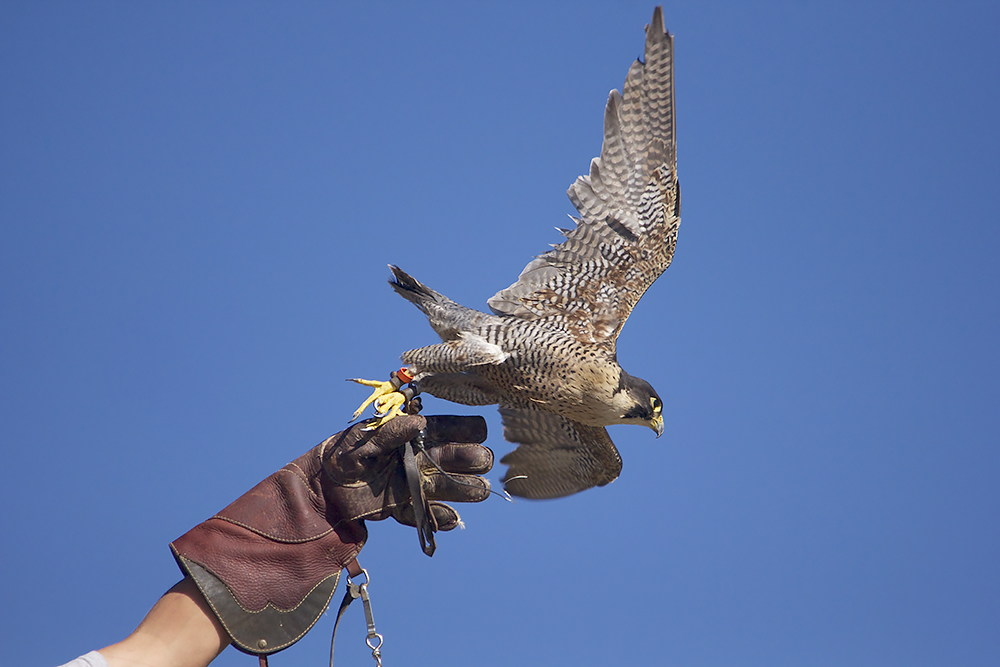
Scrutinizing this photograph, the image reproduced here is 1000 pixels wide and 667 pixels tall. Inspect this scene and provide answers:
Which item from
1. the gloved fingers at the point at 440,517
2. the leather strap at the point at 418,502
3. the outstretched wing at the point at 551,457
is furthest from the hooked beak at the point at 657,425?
the leather strap at the point at 418,502

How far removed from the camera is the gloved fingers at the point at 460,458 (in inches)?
88.5

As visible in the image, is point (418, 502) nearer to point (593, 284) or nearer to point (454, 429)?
point (454, 429)

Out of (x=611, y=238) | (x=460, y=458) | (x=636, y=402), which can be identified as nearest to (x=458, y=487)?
(x=460, y=458)

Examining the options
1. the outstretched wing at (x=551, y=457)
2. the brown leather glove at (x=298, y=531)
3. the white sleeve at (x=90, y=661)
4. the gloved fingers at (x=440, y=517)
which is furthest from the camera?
the outstretched wing at (x=551, y=457)

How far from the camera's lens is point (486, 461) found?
7.42 feet

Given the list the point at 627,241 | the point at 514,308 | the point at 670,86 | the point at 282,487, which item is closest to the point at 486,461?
the point at 282,487

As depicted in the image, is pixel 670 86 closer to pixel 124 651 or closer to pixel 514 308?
pixel 514 308

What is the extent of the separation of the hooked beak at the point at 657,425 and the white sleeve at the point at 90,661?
2.04m

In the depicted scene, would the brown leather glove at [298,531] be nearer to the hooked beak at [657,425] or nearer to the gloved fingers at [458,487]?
the gloved fingers at [458,487]

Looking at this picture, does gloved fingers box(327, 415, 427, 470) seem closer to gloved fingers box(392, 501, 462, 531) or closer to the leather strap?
the leather strap

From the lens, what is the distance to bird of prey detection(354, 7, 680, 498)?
3.01 meters

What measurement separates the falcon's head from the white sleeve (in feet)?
6.18

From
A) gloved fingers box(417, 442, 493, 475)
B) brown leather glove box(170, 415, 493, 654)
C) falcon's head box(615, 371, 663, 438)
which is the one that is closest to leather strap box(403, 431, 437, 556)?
brown leather glove box(170, 415, 493, 654)

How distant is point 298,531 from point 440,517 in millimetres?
449
